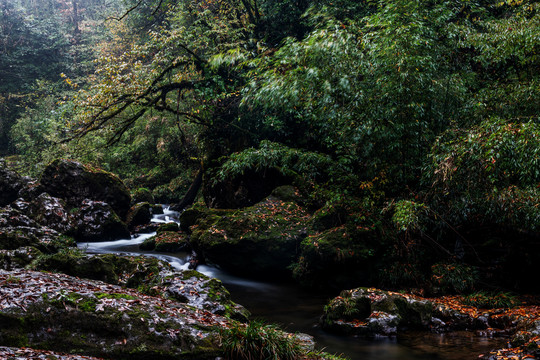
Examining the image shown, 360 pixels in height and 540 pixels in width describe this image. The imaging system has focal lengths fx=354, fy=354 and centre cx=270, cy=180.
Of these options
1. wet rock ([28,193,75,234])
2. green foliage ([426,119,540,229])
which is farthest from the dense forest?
wet rock ([28,193,75,234])

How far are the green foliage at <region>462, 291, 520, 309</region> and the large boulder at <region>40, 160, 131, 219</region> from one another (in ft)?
44.4

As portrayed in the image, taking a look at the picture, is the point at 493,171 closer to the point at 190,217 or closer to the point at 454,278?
the point at 454,278

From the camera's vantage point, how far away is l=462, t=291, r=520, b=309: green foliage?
7367mm

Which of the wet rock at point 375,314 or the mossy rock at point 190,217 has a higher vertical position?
the mossy rock at point 190,217

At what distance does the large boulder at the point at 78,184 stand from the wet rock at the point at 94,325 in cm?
1090

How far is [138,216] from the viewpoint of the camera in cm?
1582

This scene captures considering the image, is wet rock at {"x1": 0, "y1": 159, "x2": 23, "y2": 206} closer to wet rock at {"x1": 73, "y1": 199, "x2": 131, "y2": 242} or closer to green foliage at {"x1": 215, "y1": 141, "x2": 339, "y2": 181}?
wet rock at {"x1": 73, "y1": 199, "x2": 131, "y2": 242}

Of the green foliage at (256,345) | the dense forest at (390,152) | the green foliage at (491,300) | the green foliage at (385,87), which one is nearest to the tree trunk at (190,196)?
the dense forest at (390,152)

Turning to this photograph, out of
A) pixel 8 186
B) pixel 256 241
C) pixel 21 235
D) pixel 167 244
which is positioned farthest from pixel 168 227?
pixel 8 186

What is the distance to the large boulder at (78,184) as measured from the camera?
14531 millimetres

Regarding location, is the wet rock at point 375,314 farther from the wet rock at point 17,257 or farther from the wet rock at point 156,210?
the wet rock at point 156,210

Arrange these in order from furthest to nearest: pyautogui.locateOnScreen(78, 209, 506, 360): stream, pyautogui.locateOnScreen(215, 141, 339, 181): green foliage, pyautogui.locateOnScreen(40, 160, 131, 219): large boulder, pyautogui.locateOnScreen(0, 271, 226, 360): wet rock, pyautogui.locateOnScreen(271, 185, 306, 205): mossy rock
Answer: pyautogui.locateOnScreen(40, 160, 131, 219): large boulder → pyautogui.locateOnScreen(271, 185, 306, 205): mossy rock → pyautogui.locateOnScreen(215, 141, 339, 181): green foliage → pyautogui.locateOnScreen(78, 209, 506, 360): stream → pyautogui.locateOnScreen(0, 271, 226, 360): wet rock

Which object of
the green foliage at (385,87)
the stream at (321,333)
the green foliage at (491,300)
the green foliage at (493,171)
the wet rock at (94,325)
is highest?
the green foliage at (385,87)

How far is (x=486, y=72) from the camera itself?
9977 millimetres
